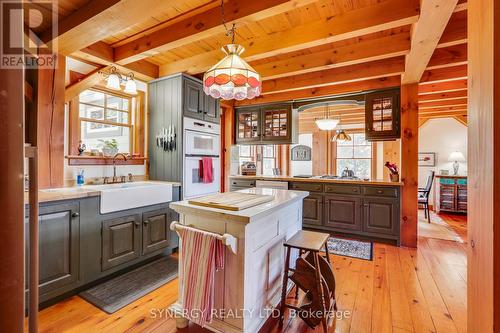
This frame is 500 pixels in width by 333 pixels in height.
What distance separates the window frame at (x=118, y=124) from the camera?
2.83m

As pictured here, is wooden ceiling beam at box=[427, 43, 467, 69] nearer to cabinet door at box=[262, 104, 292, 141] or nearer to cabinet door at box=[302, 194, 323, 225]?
cabinet door at box=[262, 104, 292, 141]

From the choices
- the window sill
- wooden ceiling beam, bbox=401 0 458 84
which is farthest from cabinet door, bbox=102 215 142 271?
wooden ceiling beam, bbox=401 0 458 84

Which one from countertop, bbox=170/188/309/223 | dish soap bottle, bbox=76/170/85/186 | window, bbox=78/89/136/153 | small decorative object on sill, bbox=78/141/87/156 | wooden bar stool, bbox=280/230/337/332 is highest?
window, bbox=78/89/136/153

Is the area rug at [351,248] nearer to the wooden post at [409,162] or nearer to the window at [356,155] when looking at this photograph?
the wooden post at [409,162]

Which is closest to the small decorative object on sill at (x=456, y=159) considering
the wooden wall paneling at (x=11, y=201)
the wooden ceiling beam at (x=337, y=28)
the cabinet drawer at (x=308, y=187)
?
the cabinet drawer at (x=308, y=187)

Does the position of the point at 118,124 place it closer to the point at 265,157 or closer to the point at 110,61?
the point at 110,61

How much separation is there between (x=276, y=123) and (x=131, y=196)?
2.96m

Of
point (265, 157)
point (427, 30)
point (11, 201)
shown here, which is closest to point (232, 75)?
point (11, 201)

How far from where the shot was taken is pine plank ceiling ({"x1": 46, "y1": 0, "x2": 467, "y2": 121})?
194cm

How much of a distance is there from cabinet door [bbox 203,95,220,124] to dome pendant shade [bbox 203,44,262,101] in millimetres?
1704

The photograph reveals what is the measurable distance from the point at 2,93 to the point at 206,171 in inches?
123

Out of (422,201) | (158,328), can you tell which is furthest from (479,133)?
(422,201)

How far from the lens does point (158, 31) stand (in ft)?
8.68

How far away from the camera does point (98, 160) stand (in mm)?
3023
